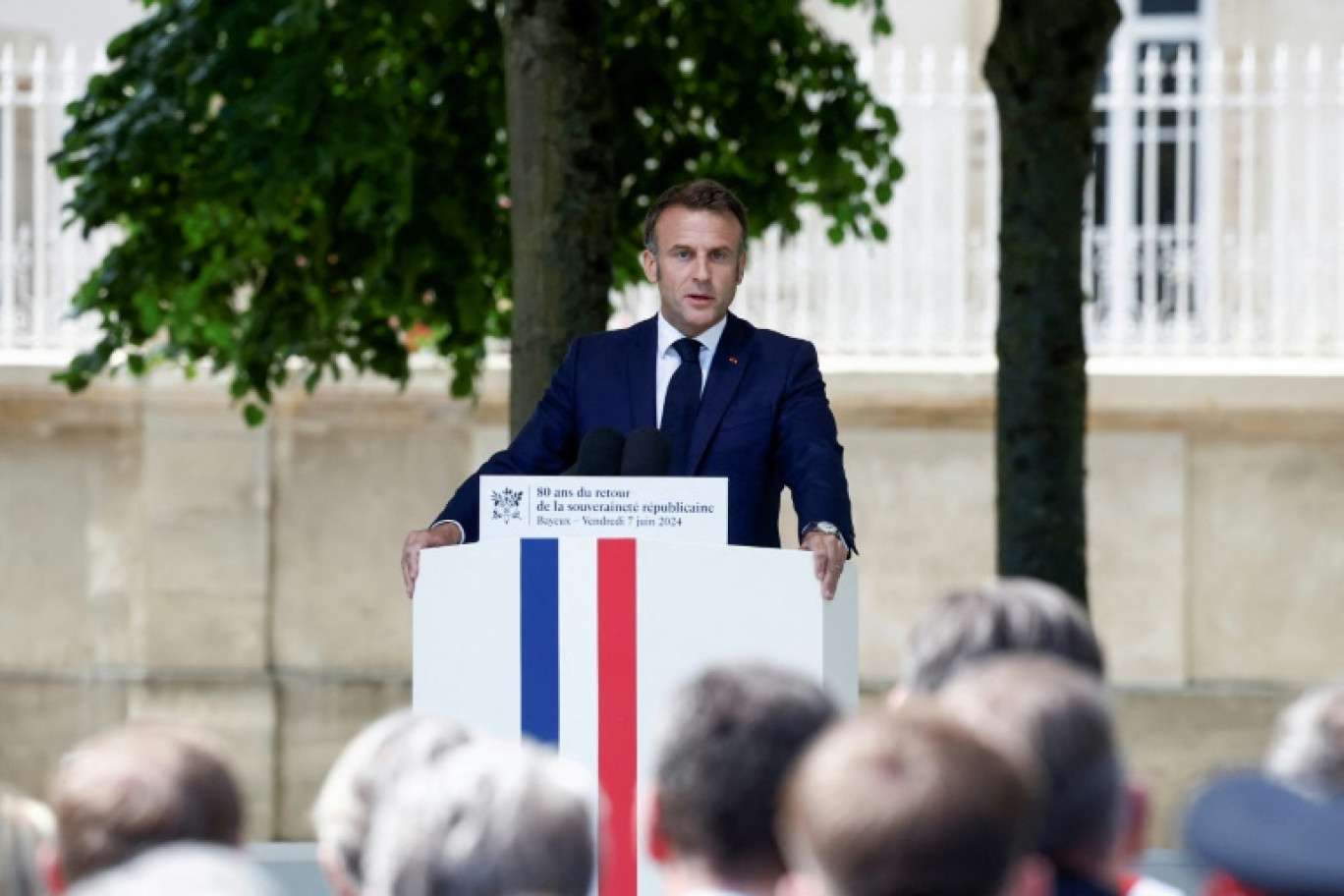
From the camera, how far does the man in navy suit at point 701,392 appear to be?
5.21 metres

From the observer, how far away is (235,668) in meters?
12.7

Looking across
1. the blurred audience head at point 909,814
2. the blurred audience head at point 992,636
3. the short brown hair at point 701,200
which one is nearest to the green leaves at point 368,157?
the short brown hair at point 701,200

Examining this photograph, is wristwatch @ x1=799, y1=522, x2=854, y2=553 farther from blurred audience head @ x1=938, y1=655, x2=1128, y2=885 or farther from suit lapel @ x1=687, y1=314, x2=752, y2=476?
blurred audience head @ x1=938, y1=655, x2=1128, y2=885

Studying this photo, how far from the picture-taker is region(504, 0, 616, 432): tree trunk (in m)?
7.95

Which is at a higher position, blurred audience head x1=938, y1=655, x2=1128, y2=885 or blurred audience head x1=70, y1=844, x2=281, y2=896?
blurred audience head x1=938, y1=655, x2=1128, y2=885

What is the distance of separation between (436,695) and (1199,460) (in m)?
8.02

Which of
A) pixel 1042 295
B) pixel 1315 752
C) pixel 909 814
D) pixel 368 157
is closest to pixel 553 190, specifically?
pixel 368 157

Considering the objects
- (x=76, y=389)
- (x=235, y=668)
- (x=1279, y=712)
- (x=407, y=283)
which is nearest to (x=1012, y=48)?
(x=407, y=283)

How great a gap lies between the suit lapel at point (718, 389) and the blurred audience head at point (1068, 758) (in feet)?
7.96

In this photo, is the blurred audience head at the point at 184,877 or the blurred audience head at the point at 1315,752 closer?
the blurred audience head at the point at 184,877

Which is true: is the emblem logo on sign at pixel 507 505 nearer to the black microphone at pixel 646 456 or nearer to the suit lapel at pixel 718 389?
the black microphone at pixel 646 456

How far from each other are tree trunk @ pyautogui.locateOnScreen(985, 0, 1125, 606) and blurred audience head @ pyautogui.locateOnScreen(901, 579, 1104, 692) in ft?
15.9

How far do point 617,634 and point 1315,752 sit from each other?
2033 millimetres

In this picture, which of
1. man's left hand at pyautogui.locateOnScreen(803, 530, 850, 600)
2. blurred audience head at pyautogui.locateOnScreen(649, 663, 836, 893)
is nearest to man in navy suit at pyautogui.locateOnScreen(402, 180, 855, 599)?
man's left hand at pyautogui.locateOnScreen(803, 530, 850, 600)
